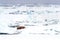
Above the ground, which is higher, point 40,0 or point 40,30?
point 40,0

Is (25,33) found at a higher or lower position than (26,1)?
lower

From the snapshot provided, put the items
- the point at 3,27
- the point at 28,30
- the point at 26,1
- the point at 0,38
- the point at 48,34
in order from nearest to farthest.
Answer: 1. the point at 0,38
2. the point at 48,34
3. the point at 28,30
4. the point at 3,27
5. the point at 26,1

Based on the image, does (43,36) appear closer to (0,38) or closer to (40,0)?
(0,38)

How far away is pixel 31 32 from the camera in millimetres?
3180

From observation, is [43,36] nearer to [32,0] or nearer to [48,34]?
[48,34]

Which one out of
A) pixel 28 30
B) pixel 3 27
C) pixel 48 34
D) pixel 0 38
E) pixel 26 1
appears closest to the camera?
pixel 0 38

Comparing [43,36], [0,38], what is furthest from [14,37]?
[43,36]

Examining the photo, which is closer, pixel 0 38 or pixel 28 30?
pixel 0 38

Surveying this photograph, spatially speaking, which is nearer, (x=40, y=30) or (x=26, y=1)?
(x=40, y=30)

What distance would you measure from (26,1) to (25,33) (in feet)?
19.4

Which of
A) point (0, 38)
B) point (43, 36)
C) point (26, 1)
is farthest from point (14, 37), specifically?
point (26, 1)

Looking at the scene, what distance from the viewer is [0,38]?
2.86 metres

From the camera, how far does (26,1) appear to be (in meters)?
8.95

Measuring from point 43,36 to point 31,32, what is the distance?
0.29 metres
